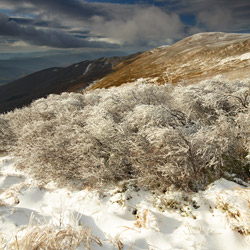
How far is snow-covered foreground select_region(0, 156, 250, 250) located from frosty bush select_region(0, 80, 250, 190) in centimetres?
69

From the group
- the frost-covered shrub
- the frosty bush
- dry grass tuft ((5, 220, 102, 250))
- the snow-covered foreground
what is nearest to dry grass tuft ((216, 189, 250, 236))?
the snow-covered foreground

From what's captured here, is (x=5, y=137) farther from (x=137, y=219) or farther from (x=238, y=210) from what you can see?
(x=238, y=210)

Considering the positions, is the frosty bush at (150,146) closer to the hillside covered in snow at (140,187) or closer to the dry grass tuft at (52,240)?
the hillside covered in snow at (140,187)

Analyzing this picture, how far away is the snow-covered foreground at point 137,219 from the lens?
12.8 ft

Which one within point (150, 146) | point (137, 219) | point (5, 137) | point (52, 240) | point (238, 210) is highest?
point (150, 146)

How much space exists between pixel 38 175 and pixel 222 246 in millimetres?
8197

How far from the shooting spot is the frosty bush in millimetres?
6059

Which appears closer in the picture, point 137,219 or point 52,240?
point 52,240

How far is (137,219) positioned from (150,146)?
8.58 feet

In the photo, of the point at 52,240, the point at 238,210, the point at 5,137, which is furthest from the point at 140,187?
the point at 5,137

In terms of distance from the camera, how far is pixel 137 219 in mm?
5273

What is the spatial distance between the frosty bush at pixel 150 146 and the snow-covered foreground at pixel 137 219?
691mm

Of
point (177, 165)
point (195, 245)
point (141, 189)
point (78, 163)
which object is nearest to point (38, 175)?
point (78, 163)

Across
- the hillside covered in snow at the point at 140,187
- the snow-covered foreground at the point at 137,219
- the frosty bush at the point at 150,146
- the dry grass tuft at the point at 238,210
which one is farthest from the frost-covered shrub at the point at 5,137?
the dry grass tuft at the point at 238,210
